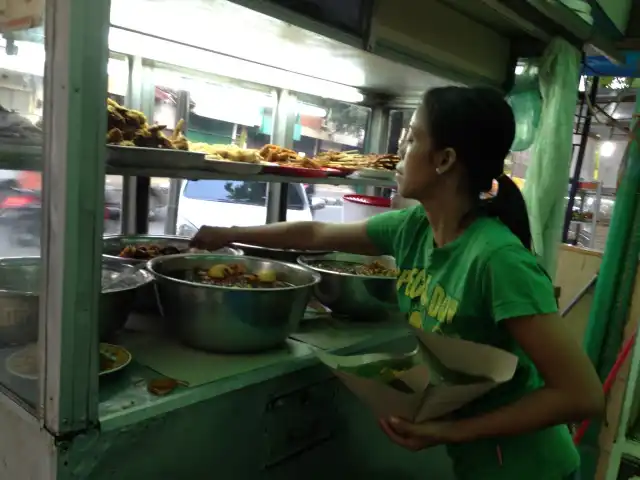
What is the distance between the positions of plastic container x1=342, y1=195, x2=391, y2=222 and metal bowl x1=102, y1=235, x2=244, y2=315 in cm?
94

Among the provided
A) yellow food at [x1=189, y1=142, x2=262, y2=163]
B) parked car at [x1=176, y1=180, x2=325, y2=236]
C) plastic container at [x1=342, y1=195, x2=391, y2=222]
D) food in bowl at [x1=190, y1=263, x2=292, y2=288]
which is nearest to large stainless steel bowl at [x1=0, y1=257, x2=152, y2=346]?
food in bowl at [x1=190, y1=263, x2=292, y2=288]

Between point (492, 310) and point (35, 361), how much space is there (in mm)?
832

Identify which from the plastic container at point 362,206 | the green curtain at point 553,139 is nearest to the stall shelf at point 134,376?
the green curtain at point 553,139

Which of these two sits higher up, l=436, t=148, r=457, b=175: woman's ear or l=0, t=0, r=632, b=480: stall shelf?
l=436, t=148, r=457, b=175: woman's ear

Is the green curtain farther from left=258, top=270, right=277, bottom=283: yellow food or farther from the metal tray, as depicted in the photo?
the metal tray

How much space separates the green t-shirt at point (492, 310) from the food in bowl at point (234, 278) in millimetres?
372

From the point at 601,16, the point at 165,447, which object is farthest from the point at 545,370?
the point at 601,16

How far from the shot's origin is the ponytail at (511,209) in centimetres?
125

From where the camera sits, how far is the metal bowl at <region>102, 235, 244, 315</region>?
4.89ft

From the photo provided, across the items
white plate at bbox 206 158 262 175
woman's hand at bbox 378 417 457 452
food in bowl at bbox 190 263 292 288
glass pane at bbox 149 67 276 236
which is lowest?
woman's hand at bbox 378 417 457 452

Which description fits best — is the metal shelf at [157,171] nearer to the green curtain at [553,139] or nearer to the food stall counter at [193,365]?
the food stall counter at [193,365]

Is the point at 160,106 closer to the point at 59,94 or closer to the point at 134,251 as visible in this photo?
the point at 134,251

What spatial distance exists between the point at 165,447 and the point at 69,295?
1.34ft

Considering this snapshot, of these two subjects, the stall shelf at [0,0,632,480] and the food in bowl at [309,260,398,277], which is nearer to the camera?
the stall shelf at [0,0,632,480]
